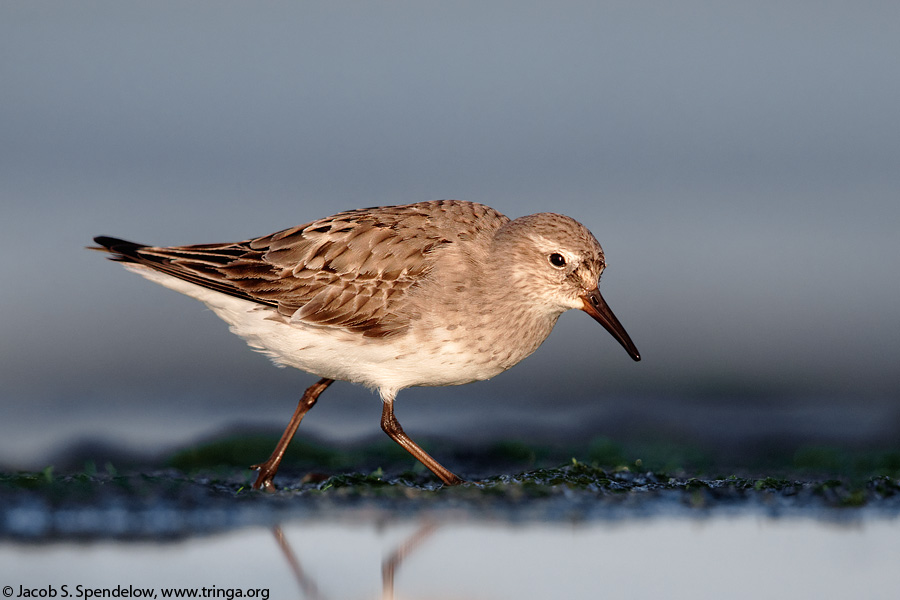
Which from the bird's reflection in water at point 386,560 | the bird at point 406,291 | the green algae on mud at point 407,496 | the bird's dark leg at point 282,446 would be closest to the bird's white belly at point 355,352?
the bird at point 406,291

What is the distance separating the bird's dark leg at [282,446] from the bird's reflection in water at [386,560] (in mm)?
2444

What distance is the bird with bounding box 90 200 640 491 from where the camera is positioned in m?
8.63

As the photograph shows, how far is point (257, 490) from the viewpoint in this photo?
8.83 metres

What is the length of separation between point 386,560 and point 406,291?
3.00 meters

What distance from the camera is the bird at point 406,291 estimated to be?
8.63m

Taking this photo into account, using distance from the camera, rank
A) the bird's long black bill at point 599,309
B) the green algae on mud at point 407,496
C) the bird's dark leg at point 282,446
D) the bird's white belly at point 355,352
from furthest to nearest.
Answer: the bird's dark leg at point 282,446 → the bird's long black bill at point 599,309 → the bird's white belly at point 355,352 → the green algae on mud at point 407,496

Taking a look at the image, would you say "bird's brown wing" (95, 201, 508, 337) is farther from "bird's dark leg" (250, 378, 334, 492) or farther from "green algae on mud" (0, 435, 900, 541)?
"green algae on mud" (0, 435, 900, 541)

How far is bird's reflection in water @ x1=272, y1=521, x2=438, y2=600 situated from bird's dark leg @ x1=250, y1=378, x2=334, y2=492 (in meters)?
2.44

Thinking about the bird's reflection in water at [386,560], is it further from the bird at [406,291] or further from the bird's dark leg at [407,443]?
the bird at [406,291]

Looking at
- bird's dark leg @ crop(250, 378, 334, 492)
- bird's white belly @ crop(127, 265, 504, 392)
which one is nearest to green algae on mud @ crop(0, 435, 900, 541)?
bird's dark leg @ crop(250, 378, 334, 492)

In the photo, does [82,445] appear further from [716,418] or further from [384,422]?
[716,418]

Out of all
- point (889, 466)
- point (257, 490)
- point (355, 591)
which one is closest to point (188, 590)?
point (355, 591)

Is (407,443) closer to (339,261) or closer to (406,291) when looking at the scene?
(406,291)

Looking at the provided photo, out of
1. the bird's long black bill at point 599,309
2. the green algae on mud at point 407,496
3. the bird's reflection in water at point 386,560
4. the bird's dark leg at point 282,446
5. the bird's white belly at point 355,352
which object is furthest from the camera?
the bird's dark leg at point 282,446
